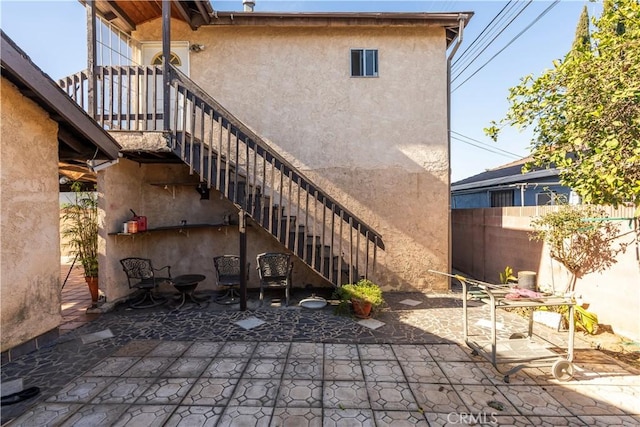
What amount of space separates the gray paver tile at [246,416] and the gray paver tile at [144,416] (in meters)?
0.52

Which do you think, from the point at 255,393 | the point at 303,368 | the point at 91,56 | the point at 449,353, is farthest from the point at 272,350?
the point at 91,56

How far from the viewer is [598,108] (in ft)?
8.91

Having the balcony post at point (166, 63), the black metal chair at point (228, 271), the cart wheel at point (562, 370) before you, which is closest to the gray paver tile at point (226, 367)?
the black metal chair at point (228, 271)

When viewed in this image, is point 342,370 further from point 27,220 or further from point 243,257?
point 27,220

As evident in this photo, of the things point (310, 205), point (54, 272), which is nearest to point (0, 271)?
point (54, 272)

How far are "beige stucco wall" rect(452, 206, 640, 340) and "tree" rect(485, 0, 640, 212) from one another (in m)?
1.48

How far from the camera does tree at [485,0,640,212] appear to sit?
2.63m

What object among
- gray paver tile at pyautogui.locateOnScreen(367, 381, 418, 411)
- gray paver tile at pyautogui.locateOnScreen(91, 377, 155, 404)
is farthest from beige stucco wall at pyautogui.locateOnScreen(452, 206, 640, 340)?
gray paver tile at pyautogui.locateOnScreen(91, 377, 155, 404)

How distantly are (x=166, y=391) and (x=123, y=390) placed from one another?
443 millimetres

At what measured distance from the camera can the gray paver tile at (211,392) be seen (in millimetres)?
2574

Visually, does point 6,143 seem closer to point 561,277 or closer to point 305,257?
point 305,257

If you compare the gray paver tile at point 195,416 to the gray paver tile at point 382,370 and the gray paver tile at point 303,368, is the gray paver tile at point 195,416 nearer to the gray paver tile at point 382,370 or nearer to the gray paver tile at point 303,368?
the gray paver tile at point 303,368

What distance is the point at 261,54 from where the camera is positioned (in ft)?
20.4

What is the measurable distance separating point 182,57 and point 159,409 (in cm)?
682
